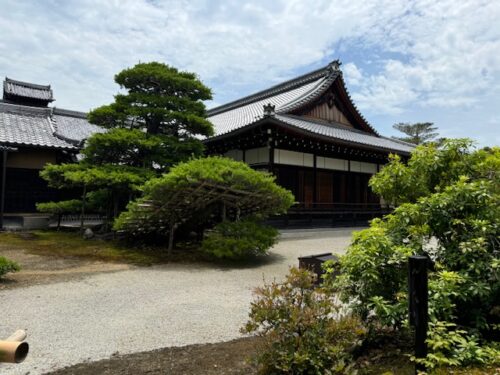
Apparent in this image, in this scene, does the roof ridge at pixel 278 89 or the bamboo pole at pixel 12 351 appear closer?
the bamboo pole at pixel 12 351

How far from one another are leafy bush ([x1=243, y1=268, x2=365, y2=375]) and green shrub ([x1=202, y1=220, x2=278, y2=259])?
506cm

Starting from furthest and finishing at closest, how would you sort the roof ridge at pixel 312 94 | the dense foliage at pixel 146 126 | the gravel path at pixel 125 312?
the roof ridge at pixel 312 94 → the dense foliage at pixel 146 126 → the gravel path at pixel 125 312

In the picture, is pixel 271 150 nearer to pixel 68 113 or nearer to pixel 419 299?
pixel 419 299

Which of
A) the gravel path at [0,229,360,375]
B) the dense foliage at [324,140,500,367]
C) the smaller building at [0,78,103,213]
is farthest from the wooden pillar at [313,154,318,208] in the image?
the dense foliage at [324,140,500,367]

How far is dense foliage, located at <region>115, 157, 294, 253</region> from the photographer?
7234 mm

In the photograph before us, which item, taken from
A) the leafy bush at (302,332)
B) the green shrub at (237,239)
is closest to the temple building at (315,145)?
the green shrub at (237,239)

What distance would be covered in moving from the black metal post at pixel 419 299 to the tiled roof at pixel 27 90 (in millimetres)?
24707

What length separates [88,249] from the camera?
32.0ft

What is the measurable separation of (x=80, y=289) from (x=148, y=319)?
6.87 feet

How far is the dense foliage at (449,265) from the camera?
2678mm

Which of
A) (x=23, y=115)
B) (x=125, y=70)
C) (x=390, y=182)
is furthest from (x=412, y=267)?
(x=23, y=115)

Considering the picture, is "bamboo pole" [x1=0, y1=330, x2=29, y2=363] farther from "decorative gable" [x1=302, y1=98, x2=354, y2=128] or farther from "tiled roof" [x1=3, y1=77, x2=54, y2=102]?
"tiled roof" [x1=3, y1=77, x2=54, y2=102]

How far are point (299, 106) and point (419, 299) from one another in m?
15.2

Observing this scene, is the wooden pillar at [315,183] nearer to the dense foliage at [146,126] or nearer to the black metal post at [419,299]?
the dense foliage at [146,126]
